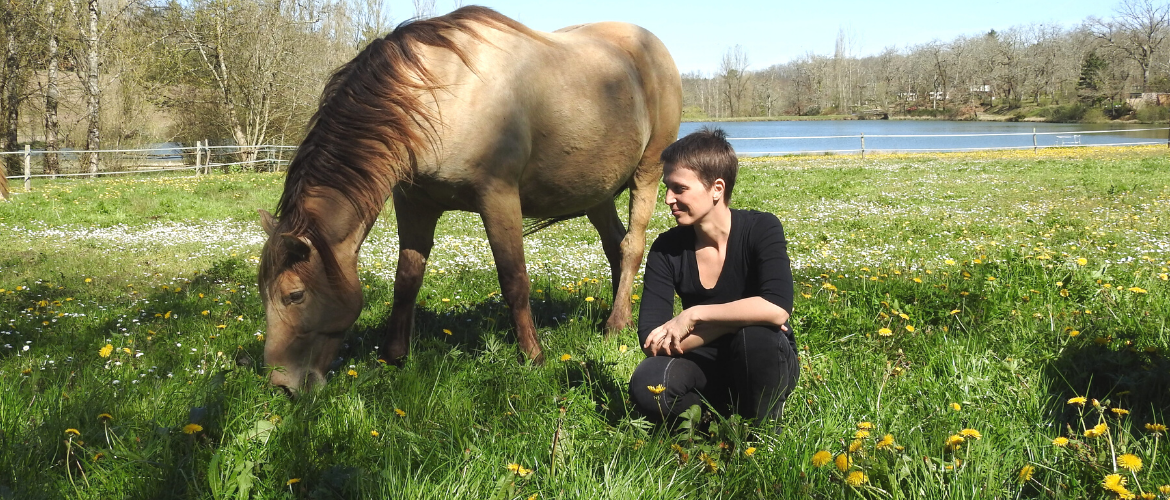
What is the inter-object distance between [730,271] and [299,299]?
1.84 metres

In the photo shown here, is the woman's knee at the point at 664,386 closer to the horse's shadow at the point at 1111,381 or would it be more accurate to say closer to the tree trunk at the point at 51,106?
the horse's shadow at the point at 1111,381

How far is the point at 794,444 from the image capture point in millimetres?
2293

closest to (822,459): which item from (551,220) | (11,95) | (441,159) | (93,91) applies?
(441,159)

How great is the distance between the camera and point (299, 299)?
319 cm

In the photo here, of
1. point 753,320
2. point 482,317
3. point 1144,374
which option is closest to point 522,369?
point 753,320

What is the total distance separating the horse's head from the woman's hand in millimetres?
1494

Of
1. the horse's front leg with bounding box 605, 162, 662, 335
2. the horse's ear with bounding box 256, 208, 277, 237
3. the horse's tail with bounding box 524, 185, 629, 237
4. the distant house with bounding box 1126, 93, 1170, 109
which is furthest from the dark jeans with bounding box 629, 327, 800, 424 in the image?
the distant house with bounding box 1126, 93, 1170, 109

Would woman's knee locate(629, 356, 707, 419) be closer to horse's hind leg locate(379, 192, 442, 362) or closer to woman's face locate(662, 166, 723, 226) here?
woman's face locate(662, 166, 723, 226)

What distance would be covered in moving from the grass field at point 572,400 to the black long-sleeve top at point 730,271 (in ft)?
1.48

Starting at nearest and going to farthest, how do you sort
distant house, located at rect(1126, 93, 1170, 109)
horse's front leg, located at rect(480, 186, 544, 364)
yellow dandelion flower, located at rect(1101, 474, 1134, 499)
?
yellow dandelion flower, located at rect(1101, 474, 1134, 499) < horse's front leg, located at rect(480, 186, 544, 364) < distant house, located at rect(1126, 93, 1170, 109)

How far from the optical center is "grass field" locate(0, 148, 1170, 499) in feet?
7.03

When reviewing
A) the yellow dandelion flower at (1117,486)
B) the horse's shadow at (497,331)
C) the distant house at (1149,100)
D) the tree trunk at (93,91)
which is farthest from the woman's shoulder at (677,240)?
the distant house at (1149,100)

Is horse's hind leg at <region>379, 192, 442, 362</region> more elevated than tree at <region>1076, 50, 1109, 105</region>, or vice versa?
tree at <region>1076, 50, 1109, 105</region>

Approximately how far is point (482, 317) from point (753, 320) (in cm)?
255
